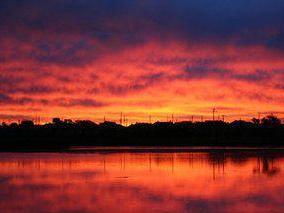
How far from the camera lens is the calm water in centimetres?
1966

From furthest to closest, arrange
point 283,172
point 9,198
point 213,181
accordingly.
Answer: point 283,172, point 213,181, point 9,198

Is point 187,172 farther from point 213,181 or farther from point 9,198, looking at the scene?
point 9,198

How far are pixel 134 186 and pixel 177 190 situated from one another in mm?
2270

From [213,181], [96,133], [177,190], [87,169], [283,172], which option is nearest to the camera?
[177,190]

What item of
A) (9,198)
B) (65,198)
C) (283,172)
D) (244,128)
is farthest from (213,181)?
(244,128)

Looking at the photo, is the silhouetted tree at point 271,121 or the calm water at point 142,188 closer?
the calm water at point 142,188

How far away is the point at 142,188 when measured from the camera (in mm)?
24344

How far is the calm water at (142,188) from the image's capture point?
19656 millimetres

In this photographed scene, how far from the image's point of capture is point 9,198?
2158cm

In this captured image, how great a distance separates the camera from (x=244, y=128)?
446 feet

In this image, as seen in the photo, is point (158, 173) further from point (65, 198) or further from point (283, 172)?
point (65, 198)

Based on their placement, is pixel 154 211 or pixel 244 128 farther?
pixel 244 128

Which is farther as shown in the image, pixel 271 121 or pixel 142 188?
pixel 271 121

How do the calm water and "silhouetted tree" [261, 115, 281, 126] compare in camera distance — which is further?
"silhouetted tree" [261, 115, 281, 126]
